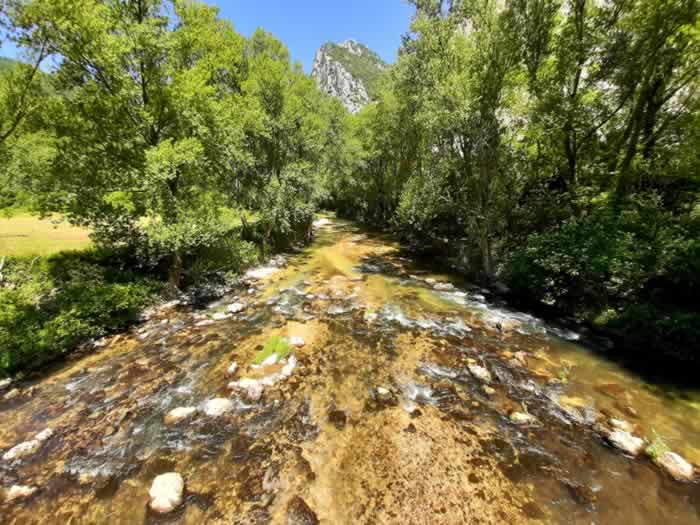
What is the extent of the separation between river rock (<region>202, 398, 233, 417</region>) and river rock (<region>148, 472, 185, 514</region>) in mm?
1463

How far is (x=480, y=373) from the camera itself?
7438 millimetres

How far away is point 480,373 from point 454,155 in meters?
12.6

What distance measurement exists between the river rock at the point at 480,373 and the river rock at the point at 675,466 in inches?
120

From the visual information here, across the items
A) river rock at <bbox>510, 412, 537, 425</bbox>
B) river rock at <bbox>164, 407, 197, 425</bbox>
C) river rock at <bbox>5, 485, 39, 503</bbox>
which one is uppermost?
river rock at <bbox>510, 412, 537, 425</bbox>

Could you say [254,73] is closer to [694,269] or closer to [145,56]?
[145,56]

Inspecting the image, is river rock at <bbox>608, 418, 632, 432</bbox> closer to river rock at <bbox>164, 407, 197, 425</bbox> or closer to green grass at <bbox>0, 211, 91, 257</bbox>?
river rock at <bbox>164, 407, 197, 425</bbox>

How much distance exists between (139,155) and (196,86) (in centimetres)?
350

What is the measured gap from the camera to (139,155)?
10.7 metres

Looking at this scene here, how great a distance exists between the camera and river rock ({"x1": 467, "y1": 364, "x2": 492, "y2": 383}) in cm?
729

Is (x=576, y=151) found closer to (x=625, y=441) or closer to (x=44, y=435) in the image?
(x=625, y=441)

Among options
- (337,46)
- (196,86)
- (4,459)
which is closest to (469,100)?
(196,86)

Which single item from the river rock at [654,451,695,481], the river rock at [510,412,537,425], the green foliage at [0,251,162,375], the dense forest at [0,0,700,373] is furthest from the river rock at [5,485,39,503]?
the river rock at [654,451,695,481]

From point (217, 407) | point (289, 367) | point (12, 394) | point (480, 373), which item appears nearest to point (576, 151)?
point (480, 373)

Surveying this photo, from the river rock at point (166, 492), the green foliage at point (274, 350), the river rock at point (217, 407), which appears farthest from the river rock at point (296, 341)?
the river rock at point (166, 492)
